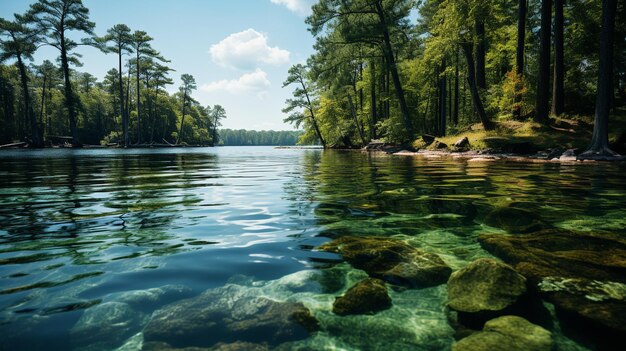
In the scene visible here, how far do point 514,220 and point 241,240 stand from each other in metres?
3.72

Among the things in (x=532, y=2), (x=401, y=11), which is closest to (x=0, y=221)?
(x=401, y=11)

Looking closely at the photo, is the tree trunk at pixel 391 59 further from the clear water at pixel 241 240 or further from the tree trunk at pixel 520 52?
the clear water at pixel 241 240

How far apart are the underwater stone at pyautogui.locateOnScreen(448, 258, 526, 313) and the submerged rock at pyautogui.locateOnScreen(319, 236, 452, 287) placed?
0.95 feet

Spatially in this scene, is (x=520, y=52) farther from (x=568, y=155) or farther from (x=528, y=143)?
(x=568, y=155)

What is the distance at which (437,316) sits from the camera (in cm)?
237

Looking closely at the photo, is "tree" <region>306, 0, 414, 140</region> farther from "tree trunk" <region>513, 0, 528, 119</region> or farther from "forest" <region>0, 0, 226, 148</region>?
"forest" <region>0, 0, 226, 148</region>

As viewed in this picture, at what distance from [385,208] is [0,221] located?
19.1 ft

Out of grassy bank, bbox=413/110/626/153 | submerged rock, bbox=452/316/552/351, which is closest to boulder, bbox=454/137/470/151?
grassy bank, bbox=413/110/626/153

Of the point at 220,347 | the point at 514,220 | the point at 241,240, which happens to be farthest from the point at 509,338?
the point at 514,220

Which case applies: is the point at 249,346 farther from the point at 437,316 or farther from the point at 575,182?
the point at 575,182

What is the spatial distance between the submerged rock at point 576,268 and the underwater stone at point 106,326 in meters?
2.92

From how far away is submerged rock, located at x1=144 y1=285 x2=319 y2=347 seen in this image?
6.72 ft

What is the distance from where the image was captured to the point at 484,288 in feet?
7.95

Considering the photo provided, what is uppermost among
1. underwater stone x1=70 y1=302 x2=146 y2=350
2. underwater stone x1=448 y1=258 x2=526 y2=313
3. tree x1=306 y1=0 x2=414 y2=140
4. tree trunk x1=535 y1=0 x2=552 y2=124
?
tree x1=306 y1=0 x2=414 y2=140
